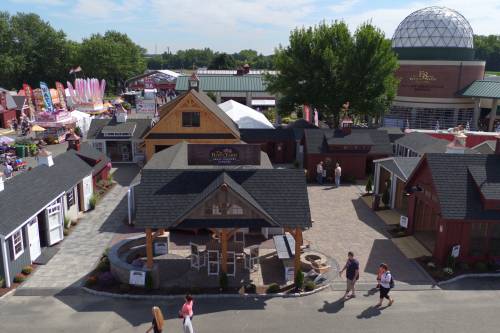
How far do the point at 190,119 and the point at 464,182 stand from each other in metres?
20.1

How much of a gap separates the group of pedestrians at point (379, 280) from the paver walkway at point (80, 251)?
33.1 feet

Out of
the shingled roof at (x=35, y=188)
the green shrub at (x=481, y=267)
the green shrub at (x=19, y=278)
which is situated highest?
the shingled roof at (x=35, y=188)

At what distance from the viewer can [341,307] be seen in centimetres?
1484

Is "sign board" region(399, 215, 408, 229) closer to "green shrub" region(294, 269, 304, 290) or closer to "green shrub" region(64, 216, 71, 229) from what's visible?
"green shrub" region(294, 269, 304, 290)

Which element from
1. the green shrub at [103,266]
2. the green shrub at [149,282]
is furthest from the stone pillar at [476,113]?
the green shrub at [103,266]

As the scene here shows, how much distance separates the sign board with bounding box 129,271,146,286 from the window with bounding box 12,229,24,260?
481 cm

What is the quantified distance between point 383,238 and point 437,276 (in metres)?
4.50

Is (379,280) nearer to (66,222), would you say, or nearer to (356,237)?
(356,237)

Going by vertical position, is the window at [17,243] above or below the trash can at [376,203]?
above

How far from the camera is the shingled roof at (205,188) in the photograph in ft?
51.4

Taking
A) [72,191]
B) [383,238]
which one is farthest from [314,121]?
[72,191]

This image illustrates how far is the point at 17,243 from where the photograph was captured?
16.8 metres

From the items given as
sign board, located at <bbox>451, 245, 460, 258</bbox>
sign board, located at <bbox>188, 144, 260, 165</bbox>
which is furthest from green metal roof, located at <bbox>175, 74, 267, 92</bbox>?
sign board, located at <bbox>451, 245, 460, 258</bbox>

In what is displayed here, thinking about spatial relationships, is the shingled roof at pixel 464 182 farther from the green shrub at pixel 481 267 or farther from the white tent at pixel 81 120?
the white tent at pixel 81 120
